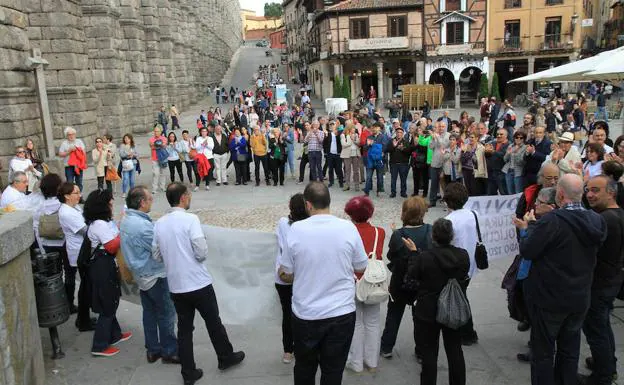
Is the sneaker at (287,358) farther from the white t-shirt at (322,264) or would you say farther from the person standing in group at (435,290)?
the white t-shirt at (322,264)

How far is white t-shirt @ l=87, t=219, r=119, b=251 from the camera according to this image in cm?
525

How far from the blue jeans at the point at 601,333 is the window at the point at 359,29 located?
43.0m

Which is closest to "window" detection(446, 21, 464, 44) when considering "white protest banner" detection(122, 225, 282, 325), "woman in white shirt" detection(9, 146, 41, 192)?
"woman in white shirt" detection(9, 146, 41, 192)

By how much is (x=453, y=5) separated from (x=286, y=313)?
44750mm

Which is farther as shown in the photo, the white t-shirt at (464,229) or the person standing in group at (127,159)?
the person standing in group at (127,159)

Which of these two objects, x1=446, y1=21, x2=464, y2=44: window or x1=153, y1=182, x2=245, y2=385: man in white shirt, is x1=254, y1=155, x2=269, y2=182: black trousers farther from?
x1=446, y1=21, x2=464, y2=44: window

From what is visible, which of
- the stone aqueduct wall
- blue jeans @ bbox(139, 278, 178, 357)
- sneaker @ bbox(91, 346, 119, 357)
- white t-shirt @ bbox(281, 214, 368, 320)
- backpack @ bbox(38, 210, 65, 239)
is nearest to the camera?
white t-shirt @ bbox(281, 214, 368, 320)

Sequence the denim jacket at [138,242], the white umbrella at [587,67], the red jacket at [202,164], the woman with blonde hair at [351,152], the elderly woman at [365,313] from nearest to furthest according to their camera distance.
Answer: the elderly woman at [365,313] < the denim jacket at [138,242] < the white umbrella at [587,67] < the woman with blonde hair at [351,152] < the red jacket at [202,164]

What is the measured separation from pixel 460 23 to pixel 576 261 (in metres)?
44.8

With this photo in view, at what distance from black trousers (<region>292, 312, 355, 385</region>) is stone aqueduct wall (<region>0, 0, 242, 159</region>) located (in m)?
11.3

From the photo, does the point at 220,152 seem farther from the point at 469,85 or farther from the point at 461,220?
the point at 469,85

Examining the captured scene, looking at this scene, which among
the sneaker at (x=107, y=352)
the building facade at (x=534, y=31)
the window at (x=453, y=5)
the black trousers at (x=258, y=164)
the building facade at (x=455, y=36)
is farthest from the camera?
the window at (x=453, y=5)

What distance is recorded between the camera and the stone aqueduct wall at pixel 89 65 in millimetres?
12500

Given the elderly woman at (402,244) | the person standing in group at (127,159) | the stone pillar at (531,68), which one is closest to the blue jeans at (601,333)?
the elderly woman at (402,244)
